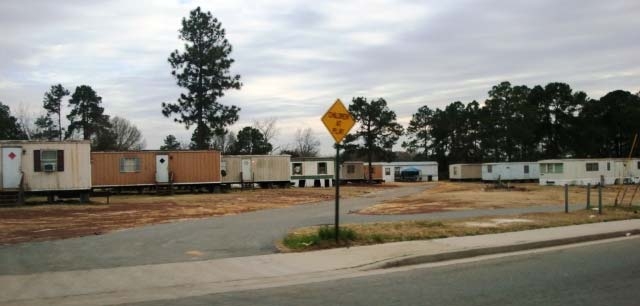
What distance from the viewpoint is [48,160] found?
30984mm

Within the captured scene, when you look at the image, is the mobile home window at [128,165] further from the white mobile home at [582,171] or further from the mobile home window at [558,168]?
the mobile home window at [558,168]

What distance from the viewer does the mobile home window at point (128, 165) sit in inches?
1620

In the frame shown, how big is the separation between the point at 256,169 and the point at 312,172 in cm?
1126

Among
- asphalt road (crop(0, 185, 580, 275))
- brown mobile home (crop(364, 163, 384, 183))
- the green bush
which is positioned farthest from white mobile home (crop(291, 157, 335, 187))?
the green bush

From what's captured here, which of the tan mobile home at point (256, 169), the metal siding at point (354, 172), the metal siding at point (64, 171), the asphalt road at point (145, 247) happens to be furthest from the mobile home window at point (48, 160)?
the metal siding at point (354, 172)

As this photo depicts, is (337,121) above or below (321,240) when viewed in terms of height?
above

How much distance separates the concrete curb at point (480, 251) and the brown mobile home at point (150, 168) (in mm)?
31988

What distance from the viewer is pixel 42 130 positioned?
272 feet

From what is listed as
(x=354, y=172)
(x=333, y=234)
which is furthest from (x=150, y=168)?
(x=354, y=172)

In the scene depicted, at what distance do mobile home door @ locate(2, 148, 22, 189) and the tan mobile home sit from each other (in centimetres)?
2108

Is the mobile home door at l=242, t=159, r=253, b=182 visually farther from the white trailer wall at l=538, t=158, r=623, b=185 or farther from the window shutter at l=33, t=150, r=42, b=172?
the white trailer wall at l=538, t=158, r=623, b=185

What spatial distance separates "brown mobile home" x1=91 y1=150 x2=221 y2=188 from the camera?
40.6 meters

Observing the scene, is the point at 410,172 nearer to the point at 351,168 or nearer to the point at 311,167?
the point at 351,168

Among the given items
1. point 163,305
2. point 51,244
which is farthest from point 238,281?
point 51,244
